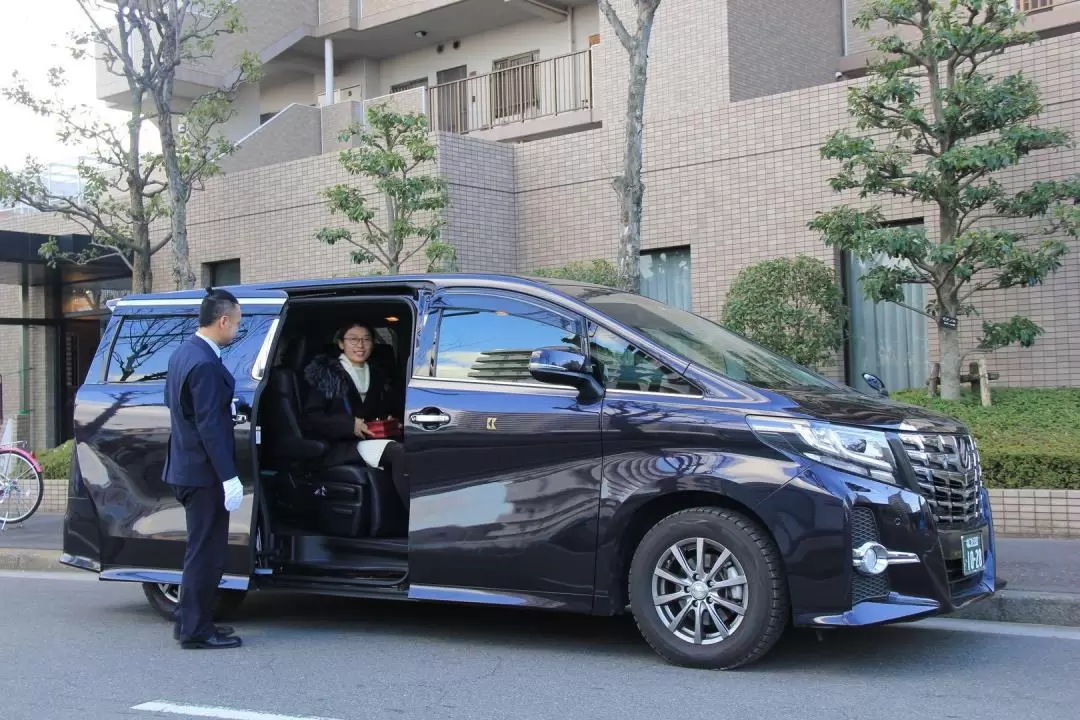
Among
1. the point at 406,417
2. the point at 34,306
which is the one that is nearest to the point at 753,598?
the point at 406,417

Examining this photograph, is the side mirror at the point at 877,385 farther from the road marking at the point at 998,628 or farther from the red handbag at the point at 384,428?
the red handbag at the point at 384,428

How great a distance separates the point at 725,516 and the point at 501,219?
11869 millimetres

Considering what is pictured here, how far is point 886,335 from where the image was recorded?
46.1 ft

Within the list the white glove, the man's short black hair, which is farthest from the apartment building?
the white glove

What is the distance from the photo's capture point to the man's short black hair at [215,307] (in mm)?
6559

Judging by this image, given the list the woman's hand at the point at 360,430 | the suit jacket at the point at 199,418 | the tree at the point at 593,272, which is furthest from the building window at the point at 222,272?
the suit jacket at the point at 199,418

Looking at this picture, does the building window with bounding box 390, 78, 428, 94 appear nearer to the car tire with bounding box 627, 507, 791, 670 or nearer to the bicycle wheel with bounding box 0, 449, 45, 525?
the bicycle wheel with bounding box 0, 449, 45, 525

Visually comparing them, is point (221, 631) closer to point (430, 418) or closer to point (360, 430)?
point (360, 430)

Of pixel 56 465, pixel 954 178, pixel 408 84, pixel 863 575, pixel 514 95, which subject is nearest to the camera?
pixel 863 575

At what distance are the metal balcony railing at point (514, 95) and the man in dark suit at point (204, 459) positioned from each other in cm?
1388

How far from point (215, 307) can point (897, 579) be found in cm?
386

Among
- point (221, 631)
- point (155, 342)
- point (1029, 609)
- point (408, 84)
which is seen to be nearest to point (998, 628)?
point (1029, 609)

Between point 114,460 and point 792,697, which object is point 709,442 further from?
point 114,460

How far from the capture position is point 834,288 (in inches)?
526
